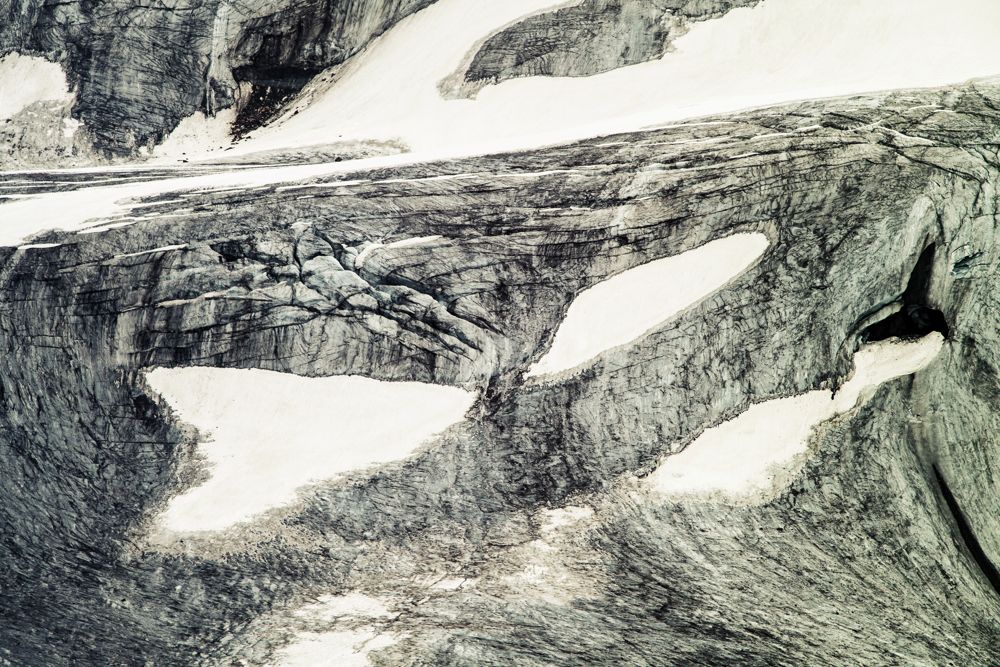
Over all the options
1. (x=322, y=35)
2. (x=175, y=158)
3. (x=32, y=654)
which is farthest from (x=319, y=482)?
(x=322, y=35)

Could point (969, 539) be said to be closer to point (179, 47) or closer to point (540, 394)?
point (540, 394)

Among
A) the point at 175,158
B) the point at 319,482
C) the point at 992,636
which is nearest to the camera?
the point at 992,636

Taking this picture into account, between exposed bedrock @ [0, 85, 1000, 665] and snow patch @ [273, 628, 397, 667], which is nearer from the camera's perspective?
snow patch @ [273, 628, 397, 667]

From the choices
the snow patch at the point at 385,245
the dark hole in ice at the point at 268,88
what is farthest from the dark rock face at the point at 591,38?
the snow patch at the point at 385,245

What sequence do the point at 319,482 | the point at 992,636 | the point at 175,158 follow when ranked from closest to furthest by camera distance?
the point at 992,636, the point at 319,482, the point at 175,158

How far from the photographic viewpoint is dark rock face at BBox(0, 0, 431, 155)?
28156 mm

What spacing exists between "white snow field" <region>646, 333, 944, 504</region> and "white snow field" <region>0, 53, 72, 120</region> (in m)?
24.2

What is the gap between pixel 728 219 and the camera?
17828mm

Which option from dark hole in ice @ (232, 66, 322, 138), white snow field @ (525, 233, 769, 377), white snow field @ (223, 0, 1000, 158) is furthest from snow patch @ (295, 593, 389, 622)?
dark hole in ice @ (232, 66, 322, 138)

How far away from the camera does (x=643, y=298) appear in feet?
58.2

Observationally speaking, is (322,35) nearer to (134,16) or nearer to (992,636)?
(134,16)

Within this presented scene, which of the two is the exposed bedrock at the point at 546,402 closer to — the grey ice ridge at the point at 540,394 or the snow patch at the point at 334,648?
the grey ice ridge at the point at 540,394

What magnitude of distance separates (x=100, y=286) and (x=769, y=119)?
49.1 ft

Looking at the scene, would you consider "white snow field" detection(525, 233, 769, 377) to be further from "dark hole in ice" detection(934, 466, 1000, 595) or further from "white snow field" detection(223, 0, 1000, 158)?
"dark hole in ice" detection(934, 466, 1000, 595)
